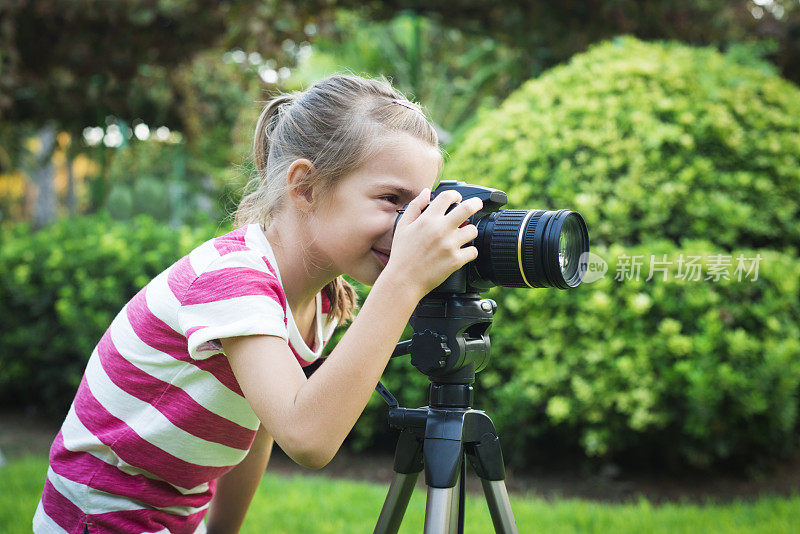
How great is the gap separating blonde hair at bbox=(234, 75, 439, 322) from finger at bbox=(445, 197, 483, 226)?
26 cm

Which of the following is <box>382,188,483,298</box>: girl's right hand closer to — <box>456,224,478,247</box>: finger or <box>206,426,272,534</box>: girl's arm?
<box>456,224,478,247</box>: finger

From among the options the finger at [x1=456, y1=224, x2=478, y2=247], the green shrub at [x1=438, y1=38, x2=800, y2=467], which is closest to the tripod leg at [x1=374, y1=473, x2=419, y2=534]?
the finger at [x1=456, y1=224, x2=478, y2=247]

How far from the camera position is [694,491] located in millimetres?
3299

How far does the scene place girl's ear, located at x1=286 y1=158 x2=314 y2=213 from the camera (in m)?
1.53

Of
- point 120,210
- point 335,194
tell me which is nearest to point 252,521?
point 335,194

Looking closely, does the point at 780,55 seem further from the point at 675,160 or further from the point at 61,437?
the point at 61,437

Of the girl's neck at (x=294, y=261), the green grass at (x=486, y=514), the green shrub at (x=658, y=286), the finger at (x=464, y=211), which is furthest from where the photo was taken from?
the green shrub at (x=658, y=286)

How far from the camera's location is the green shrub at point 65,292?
427 cm

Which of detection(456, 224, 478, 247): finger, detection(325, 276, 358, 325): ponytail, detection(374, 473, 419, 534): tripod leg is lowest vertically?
detection(374, 473, 419, 534): tripod leg

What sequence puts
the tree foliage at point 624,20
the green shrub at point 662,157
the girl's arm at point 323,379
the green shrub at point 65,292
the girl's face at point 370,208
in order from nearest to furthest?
1. the girl's arm at point 323,379
2. the girl's face at point 370,208
3. the green shrub at point 662,157
4. the green shrub at point 65,292
5. the tree foliage at point 624,20

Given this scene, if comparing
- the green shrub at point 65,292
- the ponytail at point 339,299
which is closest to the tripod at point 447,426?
the ponytail at point 339,299

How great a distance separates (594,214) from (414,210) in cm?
215

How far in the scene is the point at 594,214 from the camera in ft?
10.9

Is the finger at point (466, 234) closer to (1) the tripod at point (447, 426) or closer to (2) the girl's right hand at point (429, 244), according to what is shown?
(2) the girl's right hand at point (429, 244)
